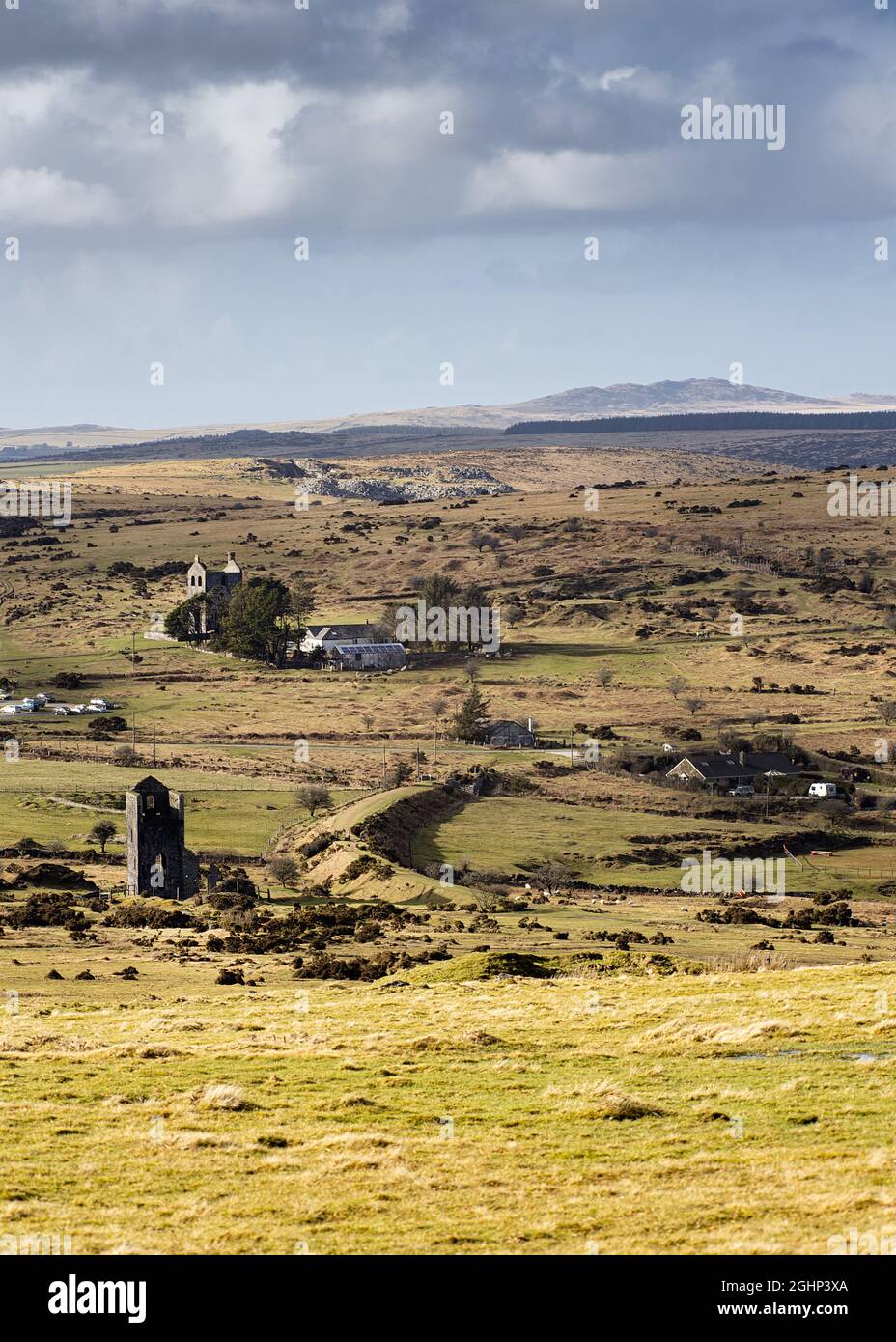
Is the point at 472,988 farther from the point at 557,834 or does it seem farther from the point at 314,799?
the point at 314,799

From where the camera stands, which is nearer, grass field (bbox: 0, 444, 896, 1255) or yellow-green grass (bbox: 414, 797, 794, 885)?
grass field (bbox: 0, 444, 896, 1255)

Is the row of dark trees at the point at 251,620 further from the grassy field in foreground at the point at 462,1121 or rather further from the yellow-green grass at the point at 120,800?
the grassy field in foreground at the point at 462,1121

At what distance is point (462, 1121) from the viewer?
2112cm

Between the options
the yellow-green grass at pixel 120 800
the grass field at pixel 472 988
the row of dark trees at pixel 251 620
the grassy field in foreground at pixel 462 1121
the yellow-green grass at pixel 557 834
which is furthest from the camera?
the row of dark trees at pixel 251 620

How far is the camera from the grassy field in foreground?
15688mm

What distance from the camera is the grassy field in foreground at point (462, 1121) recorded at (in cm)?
1569

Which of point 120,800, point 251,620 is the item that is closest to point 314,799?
point 120,800

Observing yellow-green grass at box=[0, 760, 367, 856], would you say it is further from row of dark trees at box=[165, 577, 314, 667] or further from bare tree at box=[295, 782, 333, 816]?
row of dark trees at box=[165, 577, 314, 667]

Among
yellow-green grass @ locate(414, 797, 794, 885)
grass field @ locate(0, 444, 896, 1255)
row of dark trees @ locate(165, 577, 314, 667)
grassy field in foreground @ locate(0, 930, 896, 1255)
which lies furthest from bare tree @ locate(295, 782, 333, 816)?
row of dark trees @ locate(165, 577, 314, 667)

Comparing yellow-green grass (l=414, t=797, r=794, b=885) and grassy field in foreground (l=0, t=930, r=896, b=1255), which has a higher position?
grassy field in foreground (l=0, t=930, r=896, b=1255)

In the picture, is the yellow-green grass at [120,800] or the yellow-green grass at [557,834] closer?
the yellow-green grass at [557,834]

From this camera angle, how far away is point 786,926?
5294 cm

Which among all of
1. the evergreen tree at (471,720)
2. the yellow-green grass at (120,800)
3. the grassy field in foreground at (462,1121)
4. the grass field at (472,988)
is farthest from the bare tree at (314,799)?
the grassy field in foreground at (462,1121)
